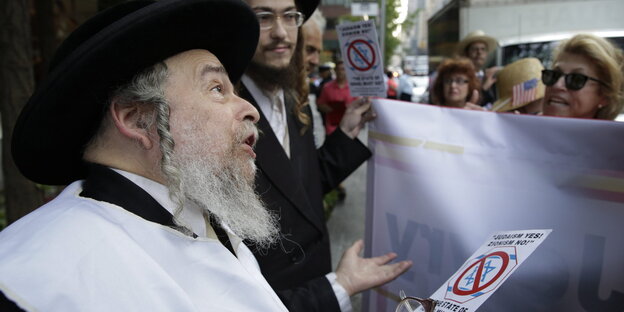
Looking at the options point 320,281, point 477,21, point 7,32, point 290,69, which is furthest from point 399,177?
point 477,21

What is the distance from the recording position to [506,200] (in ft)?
5.25

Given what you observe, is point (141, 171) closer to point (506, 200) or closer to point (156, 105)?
point (156, 105)

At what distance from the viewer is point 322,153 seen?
2.51 metres

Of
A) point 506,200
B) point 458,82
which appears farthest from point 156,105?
point 458,82

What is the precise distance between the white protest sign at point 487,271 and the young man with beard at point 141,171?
477 mm

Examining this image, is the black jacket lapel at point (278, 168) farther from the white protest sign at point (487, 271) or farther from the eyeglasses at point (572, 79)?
the eyeglasses at point (572, 79)

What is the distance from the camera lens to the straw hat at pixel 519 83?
2.99 m

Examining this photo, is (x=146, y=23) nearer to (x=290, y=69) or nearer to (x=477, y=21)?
(x=290, y=69)

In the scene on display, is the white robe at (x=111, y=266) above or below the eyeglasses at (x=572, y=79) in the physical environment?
below

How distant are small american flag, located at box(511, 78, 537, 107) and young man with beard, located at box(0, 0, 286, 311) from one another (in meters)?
2.07

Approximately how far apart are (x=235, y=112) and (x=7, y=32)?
207 cm

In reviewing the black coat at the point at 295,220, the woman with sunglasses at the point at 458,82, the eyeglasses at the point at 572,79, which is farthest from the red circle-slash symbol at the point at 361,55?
the woman with sunglasses at the point at 458,82

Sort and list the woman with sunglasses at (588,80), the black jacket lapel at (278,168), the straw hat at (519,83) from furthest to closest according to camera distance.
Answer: the straw hat at (519,83)
the woman with sunglasses at (588,80)
the black jacket lapel at (278,168)

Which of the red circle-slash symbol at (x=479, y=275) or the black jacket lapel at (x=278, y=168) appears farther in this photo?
the black jacket lapel at (x=278, y=168)
